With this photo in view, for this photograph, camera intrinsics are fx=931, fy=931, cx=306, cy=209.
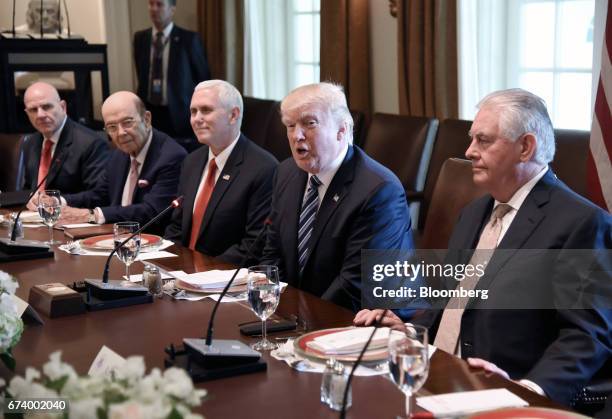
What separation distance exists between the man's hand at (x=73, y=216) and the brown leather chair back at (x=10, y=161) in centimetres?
147

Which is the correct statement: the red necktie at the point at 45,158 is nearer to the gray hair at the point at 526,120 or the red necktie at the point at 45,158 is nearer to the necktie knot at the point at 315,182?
the necktie knot at the point at 315,182

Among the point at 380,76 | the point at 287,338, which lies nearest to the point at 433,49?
the point at 380,76

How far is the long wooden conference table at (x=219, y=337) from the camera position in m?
1.70

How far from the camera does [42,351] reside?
6.81 feet

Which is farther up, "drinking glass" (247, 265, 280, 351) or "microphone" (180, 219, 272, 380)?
"drinking glass" (247, 265, 280, 351)

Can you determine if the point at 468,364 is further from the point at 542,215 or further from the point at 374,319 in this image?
the point at 542,215

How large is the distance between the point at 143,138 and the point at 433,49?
162 centimetres

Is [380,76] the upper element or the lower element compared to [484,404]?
upper

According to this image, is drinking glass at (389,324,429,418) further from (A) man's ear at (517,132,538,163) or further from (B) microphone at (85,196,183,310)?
(B) microphone at (85,196,183,310)

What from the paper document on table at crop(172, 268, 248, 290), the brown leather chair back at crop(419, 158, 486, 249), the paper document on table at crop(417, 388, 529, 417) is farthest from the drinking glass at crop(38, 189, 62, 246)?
the paper document on table at crop(417, 388, 529, 417)

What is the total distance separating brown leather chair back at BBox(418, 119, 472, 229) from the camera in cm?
415

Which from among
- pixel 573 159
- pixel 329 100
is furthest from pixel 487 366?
pixel 573 159

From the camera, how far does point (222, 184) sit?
12.2 ft

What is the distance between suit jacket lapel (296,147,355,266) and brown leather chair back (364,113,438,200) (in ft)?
4.94
